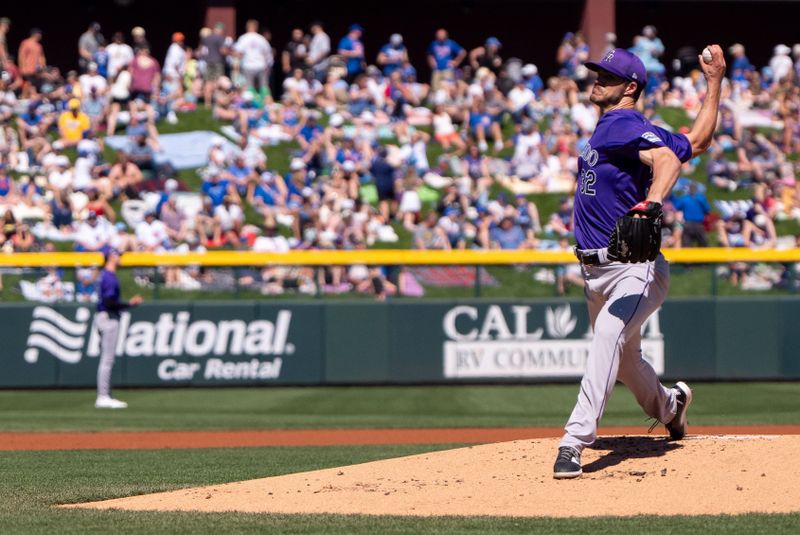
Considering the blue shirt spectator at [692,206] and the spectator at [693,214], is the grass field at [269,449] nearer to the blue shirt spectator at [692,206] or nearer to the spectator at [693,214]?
the spectator at [693,214]

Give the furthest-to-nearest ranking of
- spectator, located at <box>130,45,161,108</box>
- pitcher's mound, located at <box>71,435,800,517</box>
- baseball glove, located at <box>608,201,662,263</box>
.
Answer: spectator, located at <box>130,45,161,108</box> < baseball glove, located at <box>608,201,662,263</box> < pitcher's mound, located at <box>71,435,800,517</box>

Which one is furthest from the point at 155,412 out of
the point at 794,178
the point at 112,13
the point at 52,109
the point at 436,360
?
the point at 112,13

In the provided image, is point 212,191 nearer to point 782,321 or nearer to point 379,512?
point 782,321

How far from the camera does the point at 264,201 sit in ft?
59.5

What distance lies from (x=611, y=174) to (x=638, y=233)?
0.45 metres

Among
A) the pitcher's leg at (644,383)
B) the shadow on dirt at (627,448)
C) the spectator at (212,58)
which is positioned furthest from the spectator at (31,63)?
the pitcher's leg at (644,383)

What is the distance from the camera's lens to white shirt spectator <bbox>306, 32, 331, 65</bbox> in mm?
21328

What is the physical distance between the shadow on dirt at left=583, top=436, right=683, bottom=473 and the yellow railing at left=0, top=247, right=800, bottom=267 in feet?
29.7

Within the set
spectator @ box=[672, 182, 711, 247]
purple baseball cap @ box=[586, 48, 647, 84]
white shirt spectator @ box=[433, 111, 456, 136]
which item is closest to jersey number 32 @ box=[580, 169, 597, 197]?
purple baseball cap @ box=[586, 48, 647, 84]

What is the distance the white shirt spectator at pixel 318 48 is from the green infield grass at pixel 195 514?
12.8 m

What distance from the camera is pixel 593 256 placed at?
20.6 ft

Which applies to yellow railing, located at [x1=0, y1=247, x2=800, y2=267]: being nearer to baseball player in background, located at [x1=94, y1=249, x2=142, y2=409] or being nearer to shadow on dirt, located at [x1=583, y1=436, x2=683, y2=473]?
baseball player in background, located at [x1=94, y1=249, x2=142, y2=409]

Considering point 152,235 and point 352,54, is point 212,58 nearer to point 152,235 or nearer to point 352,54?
point 352,54

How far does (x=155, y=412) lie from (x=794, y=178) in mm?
10464
